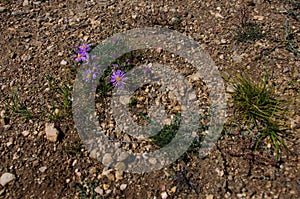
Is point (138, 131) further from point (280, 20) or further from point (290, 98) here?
point (280, 20)

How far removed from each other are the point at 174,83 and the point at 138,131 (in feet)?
2.63

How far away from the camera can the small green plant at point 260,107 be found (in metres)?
3.76

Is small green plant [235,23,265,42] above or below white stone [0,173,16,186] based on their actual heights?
above

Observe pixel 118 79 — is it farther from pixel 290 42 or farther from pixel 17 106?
pixel 290 42

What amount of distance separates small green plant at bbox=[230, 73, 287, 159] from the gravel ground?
122 millimetres

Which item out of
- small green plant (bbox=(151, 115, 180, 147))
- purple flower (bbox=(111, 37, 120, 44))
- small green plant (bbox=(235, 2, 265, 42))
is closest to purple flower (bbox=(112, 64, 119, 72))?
purple flower (bbox=(111, 37, 120, 44))

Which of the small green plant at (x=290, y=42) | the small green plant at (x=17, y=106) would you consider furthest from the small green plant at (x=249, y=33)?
the small green plant at (x=17, y=106)

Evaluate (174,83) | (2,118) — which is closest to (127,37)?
(174,83)

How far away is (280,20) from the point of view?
4781 millimetres

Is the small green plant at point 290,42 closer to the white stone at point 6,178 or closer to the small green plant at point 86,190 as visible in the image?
the small green plant at point 86,190

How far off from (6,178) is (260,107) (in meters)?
2.89

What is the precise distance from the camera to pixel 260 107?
3904mm

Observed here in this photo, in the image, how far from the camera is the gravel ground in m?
3.59

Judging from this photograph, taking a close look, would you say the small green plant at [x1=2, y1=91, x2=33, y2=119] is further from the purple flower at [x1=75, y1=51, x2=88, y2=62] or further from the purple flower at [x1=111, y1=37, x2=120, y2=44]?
the purple flower at [x1=111, y1=37, x2=120, y2=44]
